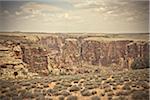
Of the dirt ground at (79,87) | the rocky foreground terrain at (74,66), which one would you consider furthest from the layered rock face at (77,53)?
the dirt ground at (79,87)

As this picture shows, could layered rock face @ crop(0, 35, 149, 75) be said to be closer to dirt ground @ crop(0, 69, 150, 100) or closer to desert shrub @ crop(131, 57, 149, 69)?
desert shrub @ crop(131, 57, 149, 69)

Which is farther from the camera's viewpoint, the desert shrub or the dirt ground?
the desert shrub

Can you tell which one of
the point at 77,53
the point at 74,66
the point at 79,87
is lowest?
the point at 79,87

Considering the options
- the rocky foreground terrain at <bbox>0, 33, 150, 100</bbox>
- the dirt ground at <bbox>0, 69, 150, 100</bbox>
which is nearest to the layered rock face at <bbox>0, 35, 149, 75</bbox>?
the rocky foreground terrain at <bbox>0, 33, 150, 100</bbox>

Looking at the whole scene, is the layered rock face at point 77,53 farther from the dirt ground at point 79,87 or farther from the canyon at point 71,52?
the dirt ground at point 79,87

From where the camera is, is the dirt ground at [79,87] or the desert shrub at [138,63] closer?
the dirt ground at [79,87]

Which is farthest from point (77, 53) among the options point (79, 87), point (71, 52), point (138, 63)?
point (138, 63)

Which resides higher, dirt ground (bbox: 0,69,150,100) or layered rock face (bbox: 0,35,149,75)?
layered rock face (bbox: 0,35,149,75)

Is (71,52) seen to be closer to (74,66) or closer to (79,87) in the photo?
(74,66)
